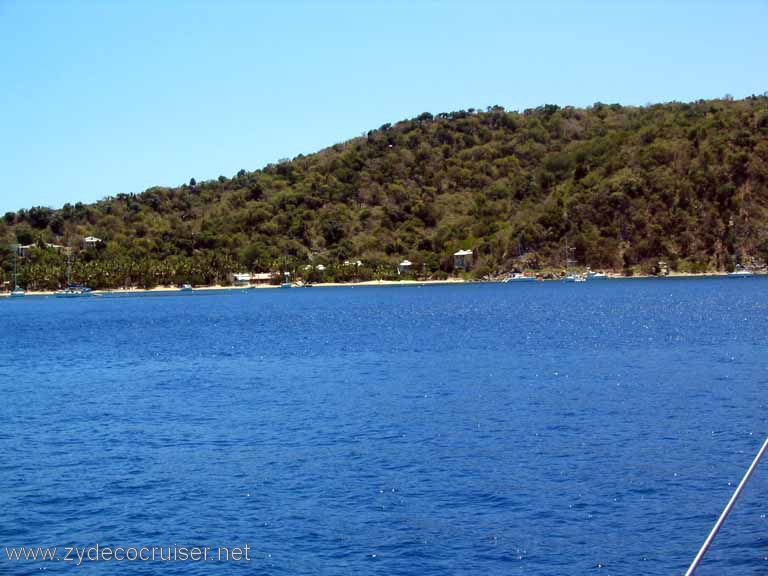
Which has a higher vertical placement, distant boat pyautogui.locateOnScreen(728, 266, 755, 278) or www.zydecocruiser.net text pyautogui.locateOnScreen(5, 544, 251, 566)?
distant boat pyautogui.locateOnScreen(728, 266, 755, 278)

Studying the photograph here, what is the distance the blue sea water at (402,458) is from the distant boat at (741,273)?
11559cm

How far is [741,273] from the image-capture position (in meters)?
166

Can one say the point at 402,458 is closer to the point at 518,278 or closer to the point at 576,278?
the point at 576,278

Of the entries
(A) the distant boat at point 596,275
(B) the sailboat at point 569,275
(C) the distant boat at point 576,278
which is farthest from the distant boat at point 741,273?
(B) the sailboat at point 569,275

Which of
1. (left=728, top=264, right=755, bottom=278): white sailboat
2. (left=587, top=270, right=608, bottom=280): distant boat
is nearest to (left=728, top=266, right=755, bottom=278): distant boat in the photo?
(left=728, top=264, right=755, bottom=278): white sailboat

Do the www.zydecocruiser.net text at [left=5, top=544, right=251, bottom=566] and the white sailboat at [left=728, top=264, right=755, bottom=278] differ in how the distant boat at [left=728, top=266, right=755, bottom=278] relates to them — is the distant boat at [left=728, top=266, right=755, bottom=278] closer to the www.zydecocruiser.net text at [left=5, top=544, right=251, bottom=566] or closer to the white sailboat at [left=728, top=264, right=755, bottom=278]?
the white sailboat at [left=728, top=264, right=755, bottom=278]

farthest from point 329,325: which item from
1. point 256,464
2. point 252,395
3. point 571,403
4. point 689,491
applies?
point 689,491

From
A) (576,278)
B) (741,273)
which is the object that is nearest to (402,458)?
(741,273)

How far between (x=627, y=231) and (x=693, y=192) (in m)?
15.2

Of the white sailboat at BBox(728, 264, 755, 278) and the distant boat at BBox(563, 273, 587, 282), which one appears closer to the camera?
the white sailboat at BBox(728, 264, 755, 278)

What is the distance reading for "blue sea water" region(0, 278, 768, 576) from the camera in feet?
60.7

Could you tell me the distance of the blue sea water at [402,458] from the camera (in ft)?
60.7

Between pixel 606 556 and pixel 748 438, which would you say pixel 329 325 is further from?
pixel 606 556

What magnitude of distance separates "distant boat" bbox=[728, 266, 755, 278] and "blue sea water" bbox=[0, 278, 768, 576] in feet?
379
